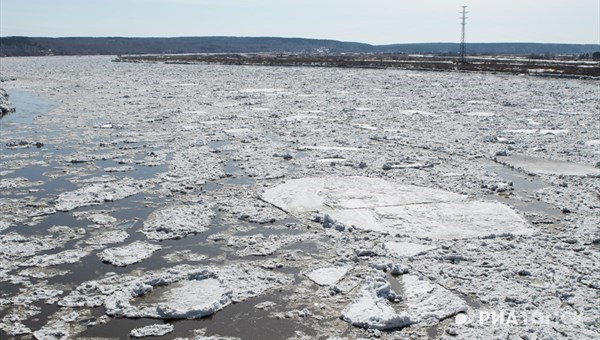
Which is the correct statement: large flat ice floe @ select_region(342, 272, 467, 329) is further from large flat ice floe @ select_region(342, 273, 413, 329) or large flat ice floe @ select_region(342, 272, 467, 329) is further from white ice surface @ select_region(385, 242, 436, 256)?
white ice surface @ select_region(385, 242, 436, 256)

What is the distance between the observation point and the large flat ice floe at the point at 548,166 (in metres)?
7.76

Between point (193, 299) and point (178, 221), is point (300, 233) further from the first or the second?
point (193, 299)

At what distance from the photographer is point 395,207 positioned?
6203 millimetres

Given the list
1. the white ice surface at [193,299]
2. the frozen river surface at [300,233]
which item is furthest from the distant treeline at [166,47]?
the white ice surface at [193,299]

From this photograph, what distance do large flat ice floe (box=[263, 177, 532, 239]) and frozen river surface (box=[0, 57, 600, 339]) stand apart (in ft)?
0.11

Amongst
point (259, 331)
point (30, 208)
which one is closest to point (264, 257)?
point (259, 331)

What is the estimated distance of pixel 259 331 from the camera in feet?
11.8

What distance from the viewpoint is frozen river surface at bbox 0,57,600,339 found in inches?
148

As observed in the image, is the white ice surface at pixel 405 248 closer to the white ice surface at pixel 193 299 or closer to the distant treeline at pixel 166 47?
the white ice surface at pixel 193 299

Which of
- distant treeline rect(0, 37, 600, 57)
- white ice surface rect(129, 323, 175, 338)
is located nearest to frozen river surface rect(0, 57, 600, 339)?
white ice surface rect(129, 323, 175, 338)

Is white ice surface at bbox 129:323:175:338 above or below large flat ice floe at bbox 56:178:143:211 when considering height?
below

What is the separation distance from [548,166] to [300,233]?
16.1 feet

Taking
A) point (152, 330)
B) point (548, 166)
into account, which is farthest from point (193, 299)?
point (548, 166)

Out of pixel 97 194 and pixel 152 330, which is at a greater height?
pixel 97 194
